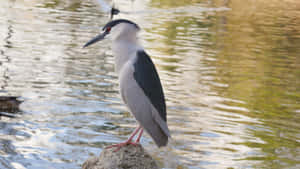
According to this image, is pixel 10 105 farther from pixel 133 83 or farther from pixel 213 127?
pixel 133 83

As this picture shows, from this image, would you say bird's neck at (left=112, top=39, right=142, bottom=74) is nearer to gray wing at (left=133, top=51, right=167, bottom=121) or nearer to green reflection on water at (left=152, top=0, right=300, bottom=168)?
gray wing at (left=133, top=51, right=167, bottom=121)

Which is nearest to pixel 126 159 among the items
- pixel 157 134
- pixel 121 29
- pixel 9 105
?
pixel 157 134

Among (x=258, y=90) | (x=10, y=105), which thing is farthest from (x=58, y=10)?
(x=10, y=105)

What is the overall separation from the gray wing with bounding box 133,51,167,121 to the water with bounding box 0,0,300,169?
2844mm

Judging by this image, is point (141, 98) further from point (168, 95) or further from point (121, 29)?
point (168, 95)

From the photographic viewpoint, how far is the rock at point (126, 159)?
6719 mm

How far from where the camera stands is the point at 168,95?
14.0 metres

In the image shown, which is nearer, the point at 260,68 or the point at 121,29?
the point at 121,29

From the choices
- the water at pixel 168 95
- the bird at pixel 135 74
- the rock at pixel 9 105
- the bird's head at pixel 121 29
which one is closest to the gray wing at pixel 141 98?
the bird at pixel 135 74

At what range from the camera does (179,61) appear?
19250mm

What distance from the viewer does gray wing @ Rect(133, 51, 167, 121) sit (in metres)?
6.25

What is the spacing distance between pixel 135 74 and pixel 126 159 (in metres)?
1.22

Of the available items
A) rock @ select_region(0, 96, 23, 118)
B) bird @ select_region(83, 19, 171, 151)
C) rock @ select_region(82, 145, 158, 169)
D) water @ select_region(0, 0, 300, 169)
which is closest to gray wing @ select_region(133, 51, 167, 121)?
bird @ select_region(83, 19, 171, 151)

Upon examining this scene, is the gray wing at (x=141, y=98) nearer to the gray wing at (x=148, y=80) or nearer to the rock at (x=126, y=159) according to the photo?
the gray wing at (x=148, y=80)
